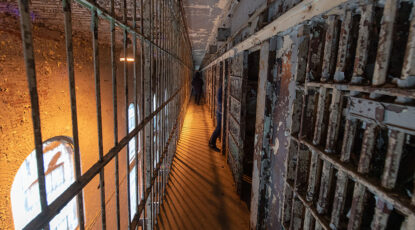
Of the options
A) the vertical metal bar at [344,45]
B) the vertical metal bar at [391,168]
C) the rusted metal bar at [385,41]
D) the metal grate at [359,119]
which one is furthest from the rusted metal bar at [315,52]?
the vertical metal bar at [391,168]

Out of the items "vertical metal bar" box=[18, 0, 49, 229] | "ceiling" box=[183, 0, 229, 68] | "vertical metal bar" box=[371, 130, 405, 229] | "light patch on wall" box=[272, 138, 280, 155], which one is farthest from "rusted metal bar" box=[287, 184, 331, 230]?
"ceiling" box=[183, 0, 229, 68]

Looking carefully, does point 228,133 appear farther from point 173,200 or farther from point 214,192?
point 173,200

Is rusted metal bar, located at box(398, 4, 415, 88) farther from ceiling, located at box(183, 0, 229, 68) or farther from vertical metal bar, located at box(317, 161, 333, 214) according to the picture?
ceiling, located at box(183, 0, 229, 68)

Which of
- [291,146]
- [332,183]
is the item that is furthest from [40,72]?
[332,183]

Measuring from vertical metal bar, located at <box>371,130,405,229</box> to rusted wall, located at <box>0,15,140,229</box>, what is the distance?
3.28 metres

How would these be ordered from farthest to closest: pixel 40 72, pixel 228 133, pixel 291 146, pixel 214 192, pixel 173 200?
pixel 228 133 → pixel 214 192 → pixel 173 200 → pixel 40 72 → pixel 291 146

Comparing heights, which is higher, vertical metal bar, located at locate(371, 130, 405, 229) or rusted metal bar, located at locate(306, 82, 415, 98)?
rusted metal bar, located at locate(306, 82, 415, 98)

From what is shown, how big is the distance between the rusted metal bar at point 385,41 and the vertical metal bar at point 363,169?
209 millimetres

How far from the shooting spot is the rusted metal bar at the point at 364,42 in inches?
33.8

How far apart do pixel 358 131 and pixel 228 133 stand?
3.09 m

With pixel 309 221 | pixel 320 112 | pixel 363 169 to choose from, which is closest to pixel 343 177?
pixel 363 169

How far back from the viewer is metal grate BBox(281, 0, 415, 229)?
29.0 inches

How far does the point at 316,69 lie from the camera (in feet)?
4.10

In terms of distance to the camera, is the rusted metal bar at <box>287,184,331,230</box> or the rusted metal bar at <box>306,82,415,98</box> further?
the rusted metal bar at <box>287,184,331,230</box>
